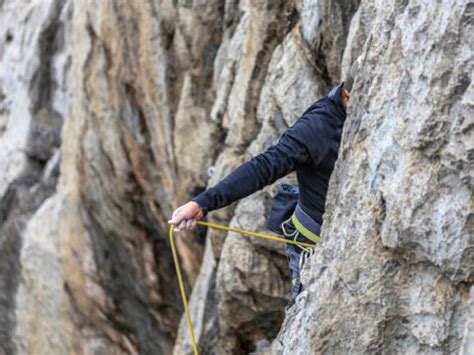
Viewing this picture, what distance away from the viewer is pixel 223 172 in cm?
969

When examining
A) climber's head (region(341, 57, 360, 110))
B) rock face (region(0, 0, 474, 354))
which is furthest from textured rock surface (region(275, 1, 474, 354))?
climber's head (region(341, 57, 360, 110))

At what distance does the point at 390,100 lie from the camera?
179 inches

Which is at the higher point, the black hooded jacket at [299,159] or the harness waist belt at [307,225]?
the black hooded jacket at [299,159]

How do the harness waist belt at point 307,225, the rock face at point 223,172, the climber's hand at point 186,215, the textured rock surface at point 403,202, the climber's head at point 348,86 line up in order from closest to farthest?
the textured rock surface at point 403,202 → the rock face at point 223,172 → the climber's hand at point 186,215 → the climber's head at point 348,86 → the harness waist belt at point 307,225

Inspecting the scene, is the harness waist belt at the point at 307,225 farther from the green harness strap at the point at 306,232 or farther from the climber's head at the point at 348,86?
the climber's head at the point at 348,86

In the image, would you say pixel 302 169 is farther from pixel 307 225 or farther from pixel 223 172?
pixel 223 172

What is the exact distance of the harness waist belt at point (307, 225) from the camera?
5.85 meters

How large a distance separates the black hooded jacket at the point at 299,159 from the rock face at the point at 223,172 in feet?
1.25

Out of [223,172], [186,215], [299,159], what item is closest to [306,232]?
[299,159]

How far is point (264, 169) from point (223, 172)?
14.6 feet

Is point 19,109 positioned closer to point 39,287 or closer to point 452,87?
point 39,287

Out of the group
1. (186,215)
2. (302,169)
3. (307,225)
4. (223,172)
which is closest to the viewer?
(186,215)

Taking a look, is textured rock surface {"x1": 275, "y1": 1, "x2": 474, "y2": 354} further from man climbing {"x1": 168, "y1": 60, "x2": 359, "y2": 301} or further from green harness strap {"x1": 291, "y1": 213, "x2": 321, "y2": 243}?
green harness strap {"x1": 291, "y1": 213, "x2": 321, "y2": 243}

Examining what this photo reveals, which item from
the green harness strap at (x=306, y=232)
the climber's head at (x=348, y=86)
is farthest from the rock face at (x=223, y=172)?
the green harness strap at (x=306, y=232)
